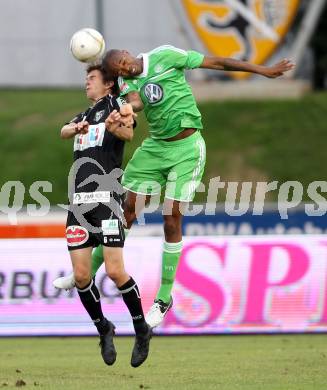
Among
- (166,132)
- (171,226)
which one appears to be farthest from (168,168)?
(171,226)

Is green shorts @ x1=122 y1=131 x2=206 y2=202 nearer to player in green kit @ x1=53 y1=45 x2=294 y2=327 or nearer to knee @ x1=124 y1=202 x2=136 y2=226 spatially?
player in green kit @ x1=53 y1=45 x2=294 y2=327

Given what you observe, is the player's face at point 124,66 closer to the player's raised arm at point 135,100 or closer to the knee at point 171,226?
the player's raised arm at point 135,100

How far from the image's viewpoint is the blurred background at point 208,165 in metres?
15.5

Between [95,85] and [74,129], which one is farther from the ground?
[95,85]

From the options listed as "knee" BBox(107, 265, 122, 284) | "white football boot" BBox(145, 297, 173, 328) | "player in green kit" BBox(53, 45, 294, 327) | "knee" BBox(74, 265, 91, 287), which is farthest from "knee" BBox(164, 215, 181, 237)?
"knee" BBox(74, 265, 91, 287)

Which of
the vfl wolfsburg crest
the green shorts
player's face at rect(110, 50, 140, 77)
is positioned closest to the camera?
player's face at rect(110, 50, 140, 77)

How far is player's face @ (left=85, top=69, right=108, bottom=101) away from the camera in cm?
1023

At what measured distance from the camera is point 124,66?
10.3 meters

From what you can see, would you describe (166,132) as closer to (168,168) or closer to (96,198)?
(168,168)

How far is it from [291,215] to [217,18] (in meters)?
9.05

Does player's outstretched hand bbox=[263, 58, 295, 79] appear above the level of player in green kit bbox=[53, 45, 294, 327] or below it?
above

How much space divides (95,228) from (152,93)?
1.33 metres

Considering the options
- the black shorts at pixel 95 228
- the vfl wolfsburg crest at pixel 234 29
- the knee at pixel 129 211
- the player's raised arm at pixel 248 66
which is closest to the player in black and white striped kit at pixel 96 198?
the black shorts at pixel 95 228

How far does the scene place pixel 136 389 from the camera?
984 cm
